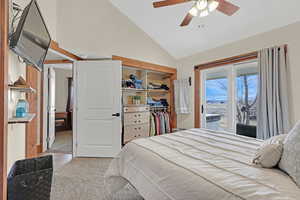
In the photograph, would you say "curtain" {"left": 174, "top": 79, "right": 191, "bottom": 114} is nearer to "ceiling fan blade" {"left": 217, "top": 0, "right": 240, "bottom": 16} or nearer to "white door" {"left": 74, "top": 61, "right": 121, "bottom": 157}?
"white door" {"left": 74, "top": 61, "right": 121, "bottom": 157}

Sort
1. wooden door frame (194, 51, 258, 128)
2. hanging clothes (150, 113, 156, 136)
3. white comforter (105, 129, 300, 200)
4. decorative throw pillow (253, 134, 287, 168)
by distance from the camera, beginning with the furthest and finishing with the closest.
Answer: hanging clothes (150, 113, 156, 136), wooden door frame (194, 51, 258, 128), decorative throw pillow (253, 134, 287, 168), white comforter (105, 129, 300, 200)

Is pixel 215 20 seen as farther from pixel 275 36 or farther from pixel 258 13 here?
pixel 275 36

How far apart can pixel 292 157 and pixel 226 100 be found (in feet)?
Answer: 9.04

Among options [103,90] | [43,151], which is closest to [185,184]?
[103,90]

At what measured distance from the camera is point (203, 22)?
3.05m

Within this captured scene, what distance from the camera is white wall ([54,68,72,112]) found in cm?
596

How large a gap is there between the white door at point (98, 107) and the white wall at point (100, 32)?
40cm

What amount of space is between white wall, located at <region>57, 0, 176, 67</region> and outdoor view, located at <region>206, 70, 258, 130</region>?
67.6 inches

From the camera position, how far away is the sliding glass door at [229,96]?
3062 mm

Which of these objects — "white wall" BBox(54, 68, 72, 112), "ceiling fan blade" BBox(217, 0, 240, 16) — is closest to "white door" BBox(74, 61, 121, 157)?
"ceiling fan blade" BBox(217, 0, 240, 16)

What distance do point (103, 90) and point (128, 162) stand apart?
2108mm

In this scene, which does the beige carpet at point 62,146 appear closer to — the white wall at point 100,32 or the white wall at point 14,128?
the white wall at point 14,128

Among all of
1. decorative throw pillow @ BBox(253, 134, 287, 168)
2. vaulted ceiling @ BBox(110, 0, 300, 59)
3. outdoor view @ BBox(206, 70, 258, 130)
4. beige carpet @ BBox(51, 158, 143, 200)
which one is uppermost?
vaulted ceiling @ BBox(110, 0, 300, 59)

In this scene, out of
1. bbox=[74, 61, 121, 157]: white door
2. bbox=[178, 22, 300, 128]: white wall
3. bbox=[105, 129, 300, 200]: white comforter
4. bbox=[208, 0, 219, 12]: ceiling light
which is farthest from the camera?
bbox=[74, 61, 121, 157]: white door
